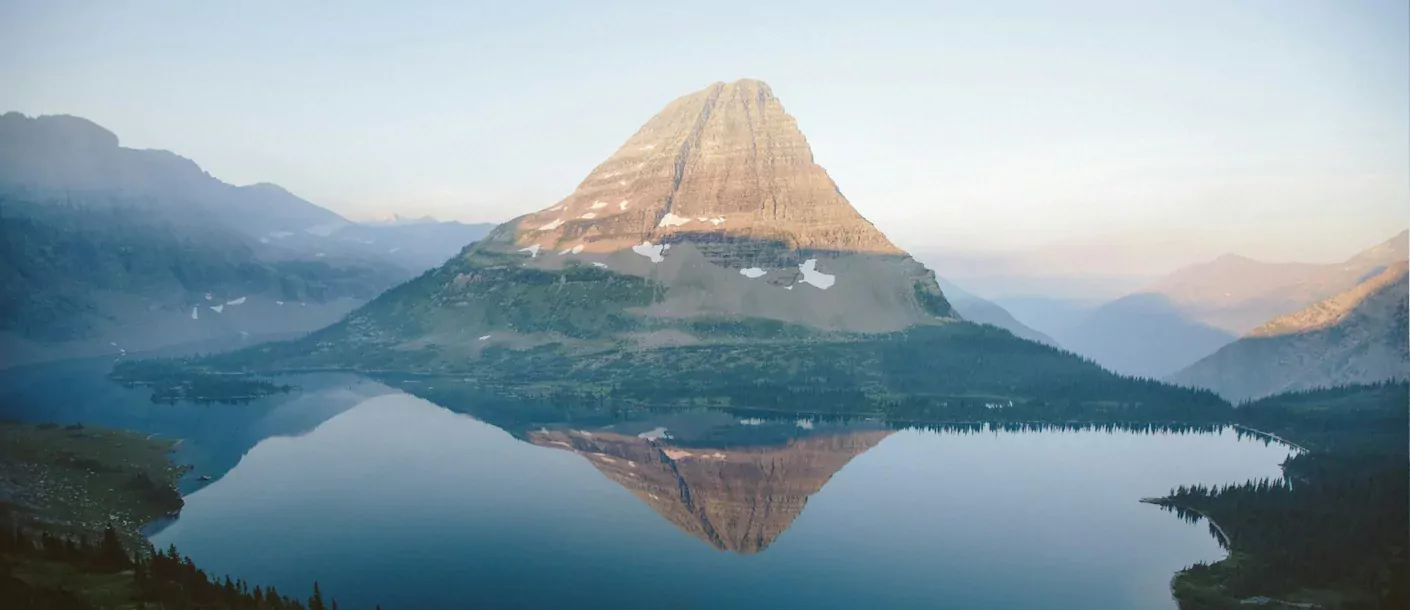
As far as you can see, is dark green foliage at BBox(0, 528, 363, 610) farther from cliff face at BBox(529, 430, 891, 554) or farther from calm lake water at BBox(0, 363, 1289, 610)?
cliff face at BBox(529, 430, 891, 554)

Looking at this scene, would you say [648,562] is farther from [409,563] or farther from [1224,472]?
[1224,472]

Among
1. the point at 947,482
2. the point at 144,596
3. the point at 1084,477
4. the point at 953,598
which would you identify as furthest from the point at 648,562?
the point at 1084,477

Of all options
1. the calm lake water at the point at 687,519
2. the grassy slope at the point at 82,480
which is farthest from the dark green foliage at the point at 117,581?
the grassy slope at the point at 82,480

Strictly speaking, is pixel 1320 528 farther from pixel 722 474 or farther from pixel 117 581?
pixel 117 581

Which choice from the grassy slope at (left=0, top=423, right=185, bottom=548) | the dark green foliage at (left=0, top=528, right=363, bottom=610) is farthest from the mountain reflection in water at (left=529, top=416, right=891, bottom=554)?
the grassy slope at (left=0, top=423, right=185, bottom=548)

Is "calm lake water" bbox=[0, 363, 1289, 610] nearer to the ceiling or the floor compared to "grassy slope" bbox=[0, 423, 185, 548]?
nearer to the floor

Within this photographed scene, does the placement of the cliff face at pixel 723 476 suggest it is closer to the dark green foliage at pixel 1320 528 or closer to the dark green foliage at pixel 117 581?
the dark green foliage at pixel 1320 528

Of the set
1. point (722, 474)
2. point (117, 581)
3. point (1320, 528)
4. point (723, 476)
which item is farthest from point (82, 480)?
point (1320, 528)
